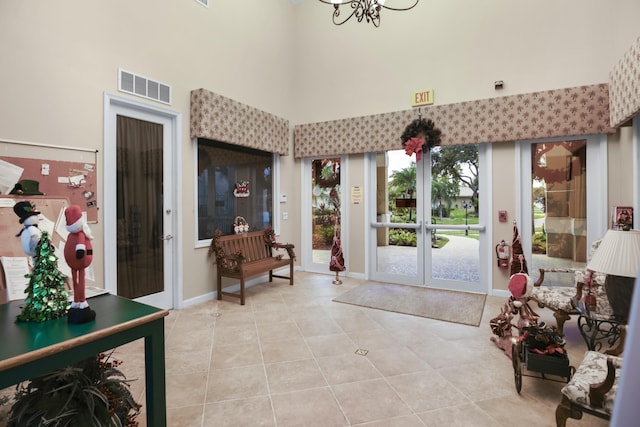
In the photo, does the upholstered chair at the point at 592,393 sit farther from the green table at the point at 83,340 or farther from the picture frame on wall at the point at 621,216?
the picture frame on wall at the point at 621,216

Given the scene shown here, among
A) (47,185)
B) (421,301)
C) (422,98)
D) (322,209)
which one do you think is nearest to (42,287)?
(47,185)

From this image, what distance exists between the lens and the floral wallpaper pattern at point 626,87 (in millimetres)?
2988

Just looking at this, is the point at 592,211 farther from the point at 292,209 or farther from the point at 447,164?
the point at 292,209

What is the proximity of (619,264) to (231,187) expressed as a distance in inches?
176

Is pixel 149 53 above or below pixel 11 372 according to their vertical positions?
above

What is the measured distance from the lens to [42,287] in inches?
59.8

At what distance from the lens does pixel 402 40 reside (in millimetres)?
5441

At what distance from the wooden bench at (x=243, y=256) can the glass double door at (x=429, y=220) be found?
5.61 ft

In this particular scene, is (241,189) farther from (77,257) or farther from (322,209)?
(77,257)

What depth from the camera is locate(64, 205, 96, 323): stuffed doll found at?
58.2 inches

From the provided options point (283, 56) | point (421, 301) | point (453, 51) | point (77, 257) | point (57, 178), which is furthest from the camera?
point (283, 56)

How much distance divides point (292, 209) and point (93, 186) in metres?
3.49

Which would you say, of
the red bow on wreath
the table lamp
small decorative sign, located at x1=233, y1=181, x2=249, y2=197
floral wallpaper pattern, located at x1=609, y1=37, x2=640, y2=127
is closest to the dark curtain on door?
small decorative sign, located at x1=233, y1=181, x2=249, y2=197

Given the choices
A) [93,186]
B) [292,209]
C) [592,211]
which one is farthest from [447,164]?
[93,186]
